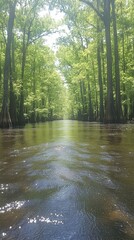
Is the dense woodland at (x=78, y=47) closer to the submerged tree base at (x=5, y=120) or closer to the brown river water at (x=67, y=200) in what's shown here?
the submerged tree base at (x=5, y=120)

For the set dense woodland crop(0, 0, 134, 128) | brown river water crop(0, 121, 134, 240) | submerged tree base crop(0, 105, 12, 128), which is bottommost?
brown river water crop(0, 121, 134, 240)

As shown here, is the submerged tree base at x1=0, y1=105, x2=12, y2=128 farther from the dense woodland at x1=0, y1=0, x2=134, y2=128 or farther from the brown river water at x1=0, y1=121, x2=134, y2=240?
the brown river water at x1=0, y1=121, x2=134, y2=240

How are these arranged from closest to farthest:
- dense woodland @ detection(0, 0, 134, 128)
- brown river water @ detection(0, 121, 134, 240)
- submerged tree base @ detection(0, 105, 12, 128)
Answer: brown river water @ detection(0, 121, 134, 240)
submerged tree base @ detection(0, 105, 12, 128)
dense woodland @ detection(0, 0, 134, 128)

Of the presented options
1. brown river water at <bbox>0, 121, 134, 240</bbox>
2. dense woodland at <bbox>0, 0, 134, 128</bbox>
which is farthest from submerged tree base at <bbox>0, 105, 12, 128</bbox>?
brown river water at <bbox>0, 121, 134, 240</bbox>

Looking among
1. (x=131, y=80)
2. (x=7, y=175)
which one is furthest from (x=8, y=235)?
(x=131, y=80)

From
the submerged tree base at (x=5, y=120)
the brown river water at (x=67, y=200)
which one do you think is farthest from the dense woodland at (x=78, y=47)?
the brown river water at (x=67, y=200)

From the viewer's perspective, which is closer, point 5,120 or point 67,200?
point 67,200

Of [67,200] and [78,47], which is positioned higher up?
[78,47]

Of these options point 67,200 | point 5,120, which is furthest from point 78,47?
point 67,200

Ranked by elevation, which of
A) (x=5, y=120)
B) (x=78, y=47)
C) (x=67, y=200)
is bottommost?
(x=67, y=200)

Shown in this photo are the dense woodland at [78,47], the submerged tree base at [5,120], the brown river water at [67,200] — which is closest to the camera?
the brown river water at [67,200]

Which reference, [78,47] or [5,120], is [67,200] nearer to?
[5,120]

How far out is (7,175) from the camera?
3408mm

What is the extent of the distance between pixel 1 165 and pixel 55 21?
27.9 meters
